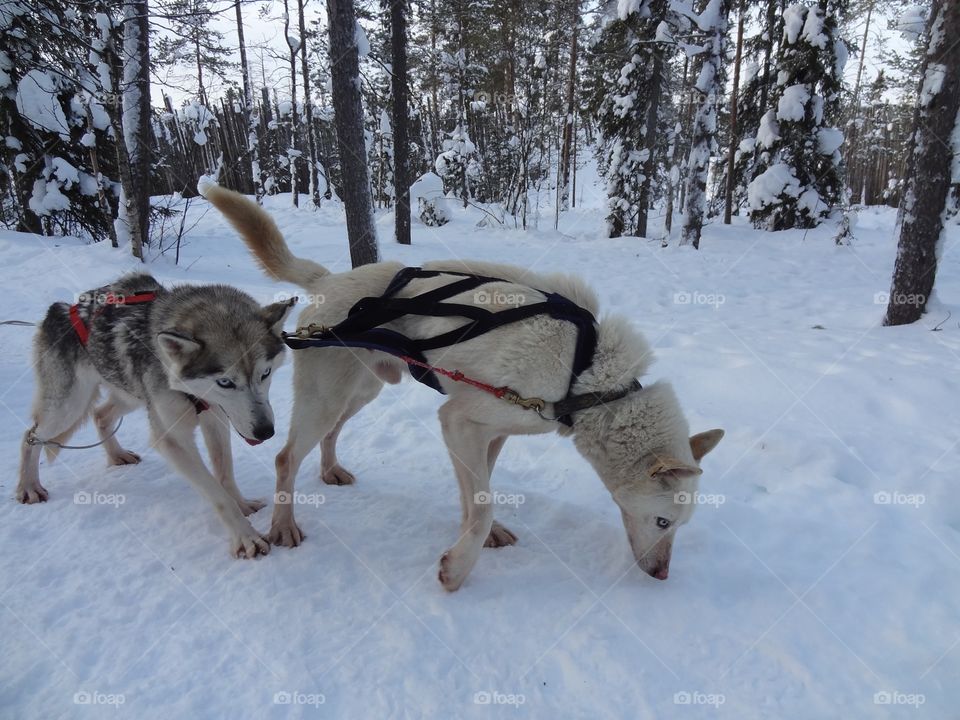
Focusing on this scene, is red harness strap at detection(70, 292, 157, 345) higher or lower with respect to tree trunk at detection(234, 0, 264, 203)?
lower

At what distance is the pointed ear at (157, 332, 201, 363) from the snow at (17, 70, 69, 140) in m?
12.0

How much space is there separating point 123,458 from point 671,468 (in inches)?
143

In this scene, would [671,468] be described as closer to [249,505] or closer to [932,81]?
[249,505]

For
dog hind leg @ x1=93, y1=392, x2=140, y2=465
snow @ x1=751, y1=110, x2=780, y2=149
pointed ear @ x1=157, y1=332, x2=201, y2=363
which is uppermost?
snow @ x1=751, y1=110, x2=780, y2=149

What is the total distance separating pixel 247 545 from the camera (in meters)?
2.81

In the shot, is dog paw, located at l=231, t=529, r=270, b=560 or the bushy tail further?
the bushy tail

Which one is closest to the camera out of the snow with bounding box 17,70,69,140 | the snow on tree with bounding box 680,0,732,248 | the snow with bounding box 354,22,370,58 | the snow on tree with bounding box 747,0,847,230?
the snow with bounding box 354,22,370,58

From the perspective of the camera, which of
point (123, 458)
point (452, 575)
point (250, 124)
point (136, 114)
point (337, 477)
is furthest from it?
point (250, 124)

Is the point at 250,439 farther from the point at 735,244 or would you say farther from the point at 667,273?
the point at 735,244

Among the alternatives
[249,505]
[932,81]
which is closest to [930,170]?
[932,81]

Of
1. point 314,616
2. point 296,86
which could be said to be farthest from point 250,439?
point 296,86

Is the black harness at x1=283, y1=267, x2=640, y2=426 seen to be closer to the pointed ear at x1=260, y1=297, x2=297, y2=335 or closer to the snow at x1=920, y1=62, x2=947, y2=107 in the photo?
the pointed ear at x1=260, y1=297, x2=297, y2=335

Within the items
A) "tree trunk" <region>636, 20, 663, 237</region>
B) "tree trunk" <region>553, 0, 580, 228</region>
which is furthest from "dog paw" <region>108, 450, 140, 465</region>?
"tree trunk" <region>553, 0, 580, 228</region>

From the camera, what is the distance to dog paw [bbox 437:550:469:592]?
102 inches
